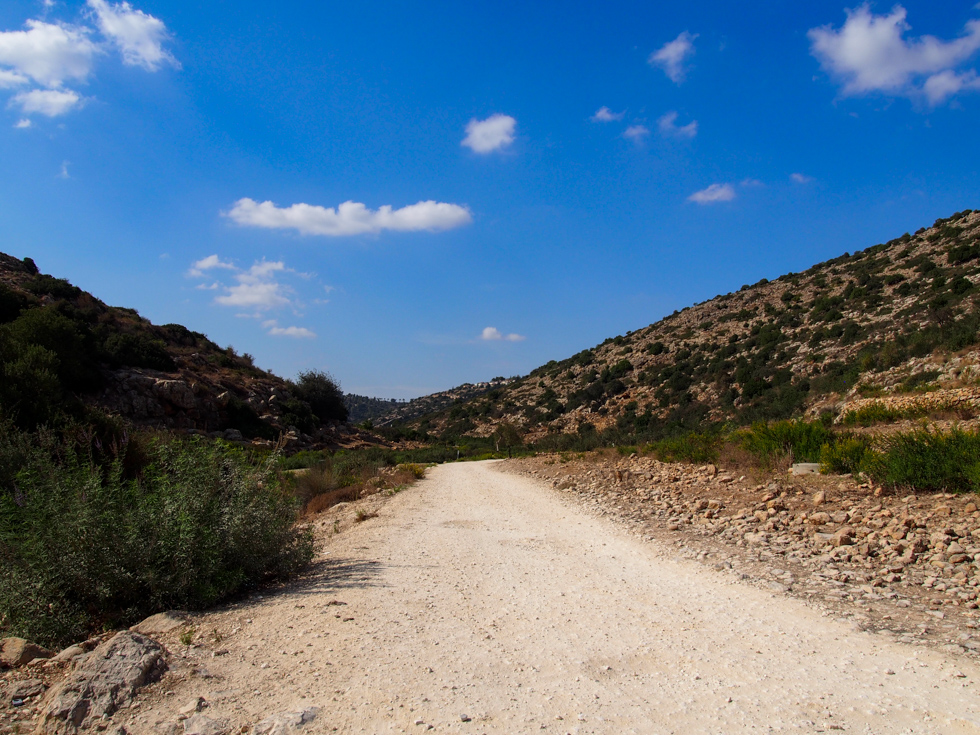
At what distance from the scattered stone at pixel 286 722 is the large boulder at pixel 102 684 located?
1040mm

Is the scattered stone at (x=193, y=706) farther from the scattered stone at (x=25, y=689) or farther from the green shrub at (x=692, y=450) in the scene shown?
the green shrub at (x=692, y=450)

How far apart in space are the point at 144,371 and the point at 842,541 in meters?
35.6

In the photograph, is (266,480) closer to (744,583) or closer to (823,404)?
(744,583)

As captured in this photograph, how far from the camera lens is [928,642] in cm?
417

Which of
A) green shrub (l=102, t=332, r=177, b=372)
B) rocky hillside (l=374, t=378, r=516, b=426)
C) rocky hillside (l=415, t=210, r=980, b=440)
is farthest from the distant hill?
green shrub (l=102, t=332, r=177, b=372)

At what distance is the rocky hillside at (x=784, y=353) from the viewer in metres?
21.1

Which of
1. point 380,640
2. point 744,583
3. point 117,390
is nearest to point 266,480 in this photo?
point 380,640

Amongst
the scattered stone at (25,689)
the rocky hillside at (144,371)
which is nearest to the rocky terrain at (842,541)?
the scattered stone at (25,689)

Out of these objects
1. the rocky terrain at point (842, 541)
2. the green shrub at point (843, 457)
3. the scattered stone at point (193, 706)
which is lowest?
the rocky terrain at point (842, 541)

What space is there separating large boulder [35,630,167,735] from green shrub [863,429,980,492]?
9257mm

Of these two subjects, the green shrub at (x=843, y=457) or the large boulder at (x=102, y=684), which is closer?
the large boulder at (x=102, y=684)

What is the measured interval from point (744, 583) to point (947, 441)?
4.74 meters

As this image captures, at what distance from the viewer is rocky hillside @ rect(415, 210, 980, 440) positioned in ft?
69.3

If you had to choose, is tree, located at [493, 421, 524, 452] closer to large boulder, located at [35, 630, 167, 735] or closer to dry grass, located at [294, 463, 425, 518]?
dry grass, located at [294, 463, 425, 518]
